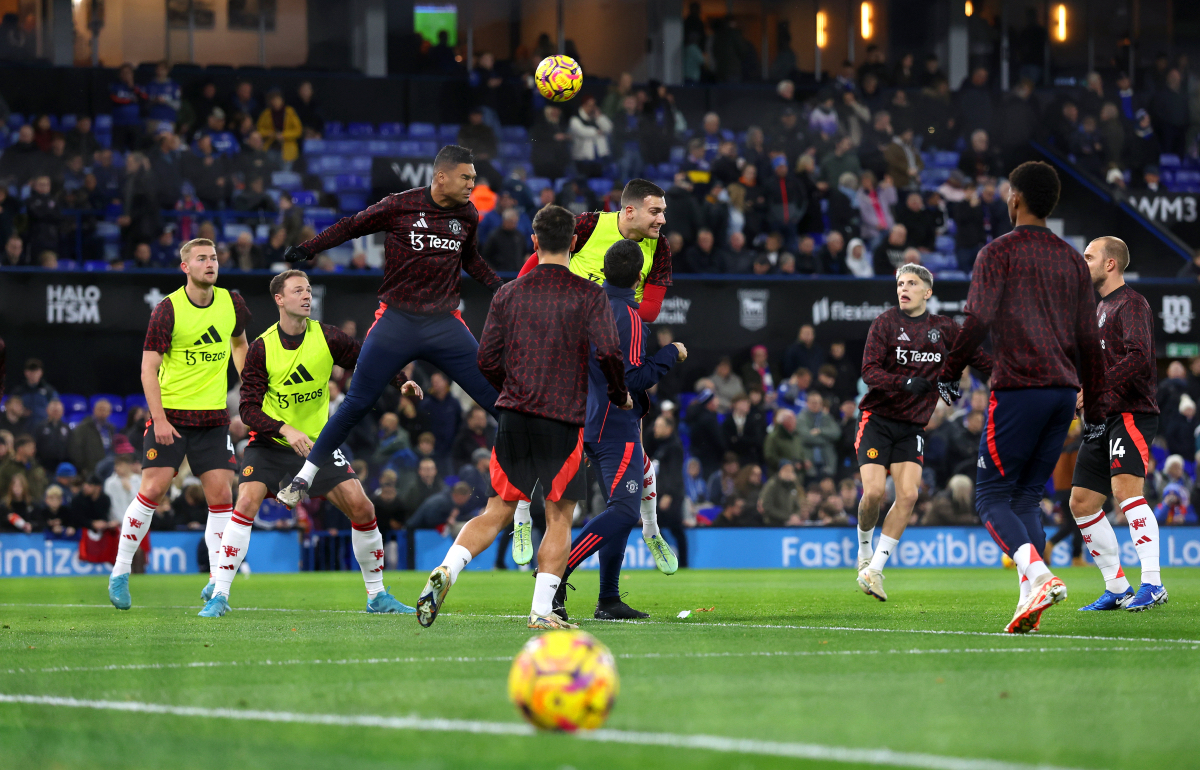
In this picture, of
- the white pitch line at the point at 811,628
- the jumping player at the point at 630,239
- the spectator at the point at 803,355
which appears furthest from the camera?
the spectator at the point at 803,355

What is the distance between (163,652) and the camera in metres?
7.22

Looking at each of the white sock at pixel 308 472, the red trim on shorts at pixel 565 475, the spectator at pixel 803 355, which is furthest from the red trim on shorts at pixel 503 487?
the spectator at pixel 803 355

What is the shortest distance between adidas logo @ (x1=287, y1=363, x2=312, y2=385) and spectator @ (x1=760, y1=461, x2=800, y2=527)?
37.1ft

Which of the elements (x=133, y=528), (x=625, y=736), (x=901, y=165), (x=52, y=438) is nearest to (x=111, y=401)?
(x=52, y=438)

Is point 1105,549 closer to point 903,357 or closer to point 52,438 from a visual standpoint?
point 903,357

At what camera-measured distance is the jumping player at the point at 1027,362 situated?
767 centimetres

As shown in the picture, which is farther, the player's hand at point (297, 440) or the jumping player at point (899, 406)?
the jumping player at point (899, 406)

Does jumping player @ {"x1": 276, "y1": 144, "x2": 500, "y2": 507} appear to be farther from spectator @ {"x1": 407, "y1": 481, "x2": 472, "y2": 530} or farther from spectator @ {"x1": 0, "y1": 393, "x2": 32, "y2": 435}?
spectator @ {"x1": 0, "y1": 393, "x2": 32, "y2": 435}

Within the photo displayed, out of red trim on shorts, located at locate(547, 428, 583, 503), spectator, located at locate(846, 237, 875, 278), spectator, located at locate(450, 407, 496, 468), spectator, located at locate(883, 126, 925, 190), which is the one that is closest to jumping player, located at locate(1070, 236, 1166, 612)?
red trim on shorts, located at locate(547, 428, 583, 503)

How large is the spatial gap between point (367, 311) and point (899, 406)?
11803 mm

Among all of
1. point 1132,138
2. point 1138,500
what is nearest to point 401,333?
point 1138,500

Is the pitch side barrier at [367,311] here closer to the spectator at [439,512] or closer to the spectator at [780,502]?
the spectator at [780,502]

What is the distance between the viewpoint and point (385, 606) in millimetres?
10297

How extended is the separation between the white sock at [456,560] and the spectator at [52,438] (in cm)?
1329
